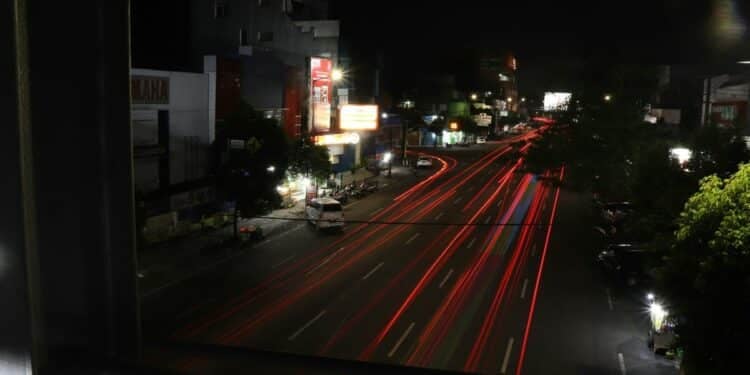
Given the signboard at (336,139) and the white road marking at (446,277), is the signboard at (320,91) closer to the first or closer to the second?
the signboard at (336,139)

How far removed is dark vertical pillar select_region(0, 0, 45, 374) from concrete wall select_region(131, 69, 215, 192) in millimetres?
19701

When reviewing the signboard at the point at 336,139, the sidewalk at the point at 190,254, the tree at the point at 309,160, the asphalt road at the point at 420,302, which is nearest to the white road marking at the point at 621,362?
the asphalt road at the point at 420,302

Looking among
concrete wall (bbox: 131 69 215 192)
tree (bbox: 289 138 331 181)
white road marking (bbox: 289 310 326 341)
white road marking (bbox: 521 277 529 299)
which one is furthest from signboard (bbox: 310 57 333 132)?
white road marking (bbox: 289 310 326 341)

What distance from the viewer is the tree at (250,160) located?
2588 cm

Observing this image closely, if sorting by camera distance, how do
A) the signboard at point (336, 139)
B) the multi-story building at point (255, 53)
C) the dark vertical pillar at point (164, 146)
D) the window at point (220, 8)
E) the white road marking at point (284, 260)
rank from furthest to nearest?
the signboard at point (336, 139), the window at point (220, 8), the multi-story building at point (255, 53), the dark vertical pillar at point (164, 146), the white road marking at point (284, 260)

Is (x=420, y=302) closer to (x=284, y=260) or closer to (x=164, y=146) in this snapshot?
(x=284, y=260)

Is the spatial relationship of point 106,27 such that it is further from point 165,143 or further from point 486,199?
point 486,199

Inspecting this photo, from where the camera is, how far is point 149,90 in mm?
22953

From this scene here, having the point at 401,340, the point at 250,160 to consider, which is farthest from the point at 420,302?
the point at 250,160

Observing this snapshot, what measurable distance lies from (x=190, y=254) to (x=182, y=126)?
5.55 metres

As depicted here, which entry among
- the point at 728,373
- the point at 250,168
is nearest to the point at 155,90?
the point at 250,168

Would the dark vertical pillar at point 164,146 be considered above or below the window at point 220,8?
below

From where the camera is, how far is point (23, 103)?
367cm

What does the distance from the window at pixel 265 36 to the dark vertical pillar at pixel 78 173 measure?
3042 cm
